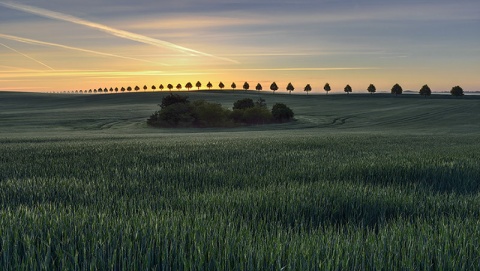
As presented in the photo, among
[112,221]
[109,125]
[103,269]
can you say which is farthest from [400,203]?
[109,125]

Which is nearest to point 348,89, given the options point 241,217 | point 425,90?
point 425,90

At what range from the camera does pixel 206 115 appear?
221 ft

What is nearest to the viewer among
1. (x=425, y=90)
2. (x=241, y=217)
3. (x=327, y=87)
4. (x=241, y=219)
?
(x=241, y=219)

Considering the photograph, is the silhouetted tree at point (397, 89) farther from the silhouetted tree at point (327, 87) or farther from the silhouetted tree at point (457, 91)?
the silhouetted tree at point (327, 87)

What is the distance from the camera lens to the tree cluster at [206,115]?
66688mm

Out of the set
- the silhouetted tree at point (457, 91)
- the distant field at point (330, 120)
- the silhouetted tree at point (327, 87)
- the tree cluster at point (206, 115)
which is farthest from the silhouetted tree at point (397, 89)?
the tree cluster at point (206, 115)

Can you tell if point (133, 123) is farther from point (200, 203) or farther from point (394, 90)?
point (394, 90)

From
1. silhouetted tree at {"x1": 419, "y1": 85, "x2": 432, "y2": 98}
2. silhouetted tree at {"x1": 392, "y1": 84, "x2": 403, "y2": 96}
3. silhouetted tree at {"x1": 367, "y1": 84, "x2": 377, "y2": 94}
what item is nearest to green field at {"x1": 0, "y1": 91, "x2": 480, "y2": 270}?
silhouetted tree at {"x1": 419, "y1": 85, "x2": 432, "y2": 98}

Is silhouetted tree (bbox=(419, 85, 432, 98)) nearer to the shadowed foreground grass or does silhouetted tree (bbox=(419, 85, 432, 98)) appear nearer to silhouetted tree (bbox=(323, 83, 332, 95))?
silhouetted tree (bbox=(323, 83, 332, 95))

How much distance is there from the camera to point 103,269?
242 cm

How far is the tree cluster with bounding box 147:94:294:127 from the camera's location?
66688mm

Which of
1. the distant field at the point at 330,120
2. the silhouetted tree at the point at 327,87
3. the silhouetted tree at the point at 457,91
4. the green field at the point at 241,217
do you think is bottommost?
the distant field at the point at 330,120

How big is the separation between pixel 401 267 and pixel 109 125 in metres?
63.7

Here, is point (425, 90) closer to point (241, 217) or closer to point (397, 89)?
point (397, 89)
